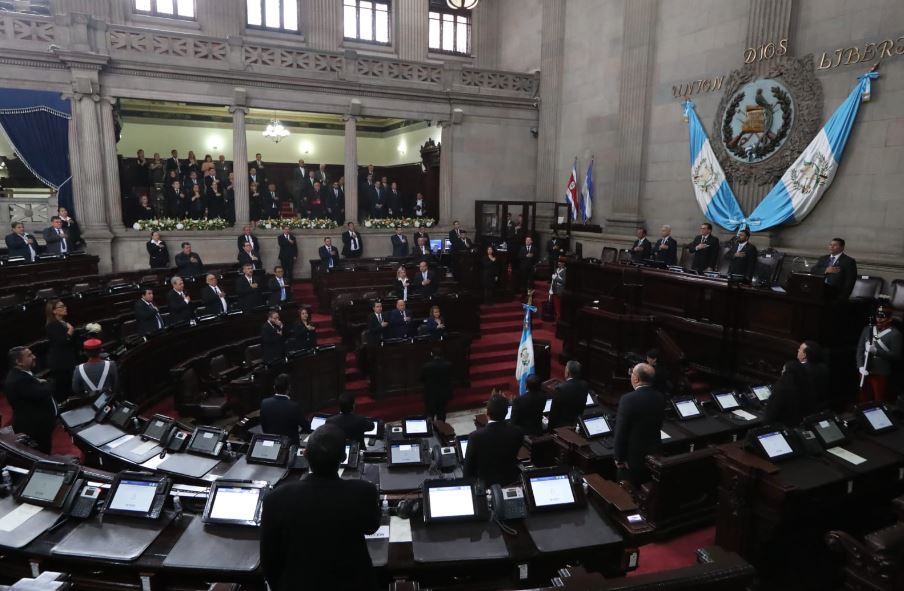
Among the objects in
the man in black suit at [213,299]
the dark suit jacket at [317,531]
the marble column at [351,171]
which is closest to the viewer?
the dark suit jacket at [317,531]

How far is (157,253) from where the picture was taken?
44.5ft

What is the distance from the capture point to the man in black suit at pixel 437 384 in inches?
335

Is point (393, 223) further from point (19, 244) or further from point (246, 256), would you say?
point (19, 244)

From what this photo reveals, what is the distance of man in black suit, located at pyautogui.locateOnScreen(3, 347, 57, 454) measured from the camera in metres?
5.62

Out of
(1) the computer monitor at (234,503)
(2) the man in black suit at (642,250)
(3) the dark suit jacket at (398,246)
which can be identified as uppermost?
(2) the man in black suit at (642,250)

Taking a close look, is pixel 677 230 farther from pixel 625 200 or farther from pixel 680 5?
pixel 680 5

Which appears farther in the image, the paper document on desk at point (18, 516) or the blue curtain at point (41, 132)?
the blue curtain at point (41, 132)

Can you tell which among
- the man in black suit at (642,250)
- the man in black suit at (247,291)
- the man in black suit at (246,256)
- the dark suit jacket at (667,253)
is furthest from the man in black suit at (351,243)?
the dark suit jacket at (667,253)

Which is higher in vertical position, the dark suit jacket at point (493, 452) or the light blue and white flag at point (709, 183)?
the light blue and white flag at point (709, 183)

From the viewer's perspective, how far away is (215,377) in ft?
28.2

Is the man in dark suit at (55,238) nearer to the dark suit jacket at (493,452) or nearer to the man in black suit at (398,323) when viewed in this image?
the man in black suit at (398,323)

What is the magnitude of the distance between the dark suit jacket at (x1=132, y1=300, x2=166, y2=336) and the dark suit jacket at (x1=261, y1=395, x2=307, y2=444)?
425cm

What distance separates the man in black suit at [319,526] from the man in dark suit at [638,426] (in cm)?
308

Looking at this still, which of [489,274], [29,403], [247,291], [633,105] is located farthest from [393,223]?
[29,403]
